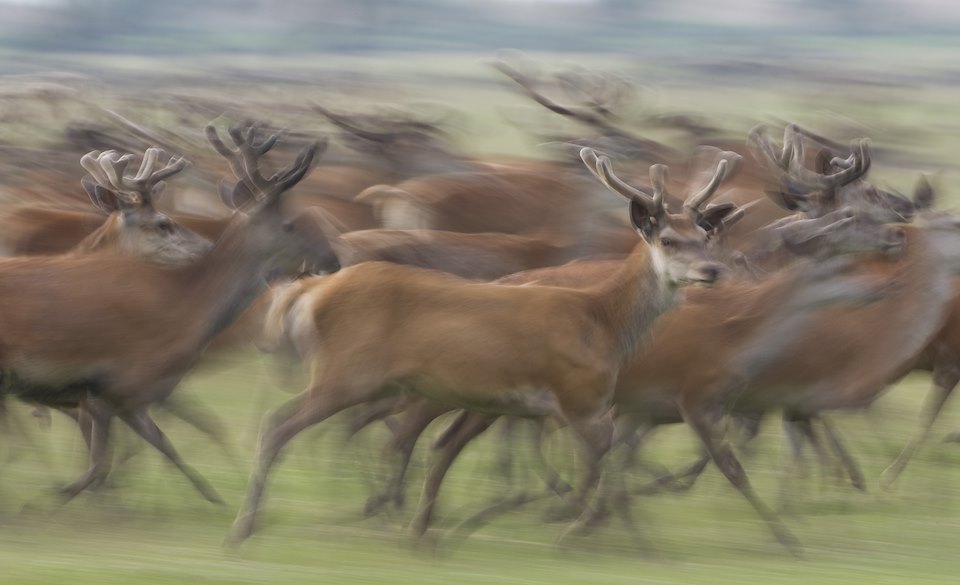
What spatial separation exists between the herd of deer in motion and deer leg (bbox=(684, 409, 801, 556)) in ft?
0.04

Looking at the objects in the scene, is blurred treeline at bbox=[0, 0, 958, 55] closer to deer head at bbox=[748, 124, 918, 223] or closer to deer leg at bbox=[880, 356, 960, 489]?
deer head at bbox=[748, 124, 918, 223]

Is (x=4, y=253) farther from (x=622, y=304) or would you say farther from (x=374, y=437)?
(x=622, y=304)

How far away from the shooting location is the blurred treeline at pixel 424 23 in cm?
8019

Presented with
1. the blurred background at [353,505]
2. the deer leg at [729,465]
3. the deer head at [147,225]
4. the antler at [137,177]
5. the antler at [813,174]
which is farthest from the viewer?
the antler at [813,174]

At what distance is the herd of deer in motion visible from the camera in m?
8.97

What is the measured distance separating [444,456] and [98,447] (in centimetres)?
170

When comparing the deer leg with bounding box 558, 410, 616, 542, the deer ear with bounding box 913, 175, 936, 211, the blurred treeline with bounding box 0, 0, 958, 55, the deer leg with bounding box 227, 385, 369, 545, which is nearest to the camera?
the deer leg with bounding box 227, 385, 369, 545

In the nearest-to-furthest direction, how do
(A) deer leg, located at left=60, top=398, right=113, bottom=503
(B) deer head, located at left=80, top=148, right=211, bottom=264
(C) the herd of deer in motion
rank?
(C) the herd of deer in motion, (A) deer leg, located at left=60, top=398, right=113, bottom=503, (B) deer head, located at left=80, top=148, right=211, bottom=264

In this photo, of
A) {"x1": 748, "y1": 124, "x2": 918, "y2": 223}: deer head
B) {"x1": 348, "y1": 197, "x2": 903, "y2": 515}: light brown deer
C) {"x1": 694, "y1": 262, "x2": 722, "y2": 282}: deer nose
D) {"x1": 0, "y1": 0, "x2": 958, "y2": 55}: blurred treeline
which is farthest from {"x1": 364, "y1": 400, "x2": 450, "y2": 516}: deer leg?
{"x1": 0, "y1": 0, "x2": 958, "y2": 55}: blurred treeline

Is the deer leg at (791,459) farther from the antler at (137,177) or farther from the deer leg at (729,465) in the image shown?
the antler at (137,177)

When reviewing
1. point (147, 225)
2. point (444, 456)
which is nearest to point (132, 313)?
point (147, 225)

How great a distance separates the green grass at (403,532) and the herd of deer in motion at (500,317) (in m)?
0.18

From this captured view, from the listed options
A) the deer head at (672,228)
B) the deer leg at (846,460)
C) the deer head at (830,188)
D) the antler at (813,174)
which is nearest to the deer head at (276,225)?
the deer head at (672,228)

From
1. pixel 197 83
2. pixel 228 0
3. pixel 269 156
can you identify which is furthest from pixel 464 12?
pixel 269 156
